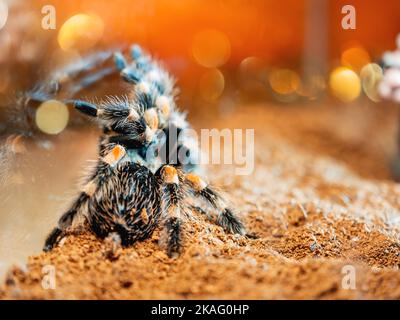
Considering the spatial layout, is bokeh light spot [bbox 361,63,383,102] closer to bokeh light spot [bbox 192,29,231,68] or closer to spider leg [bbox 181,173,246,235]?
bokeh light spot [bbox 192,29,231,68]

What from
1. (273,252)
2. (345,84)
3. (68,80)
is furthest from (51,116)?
Result: (345,84)

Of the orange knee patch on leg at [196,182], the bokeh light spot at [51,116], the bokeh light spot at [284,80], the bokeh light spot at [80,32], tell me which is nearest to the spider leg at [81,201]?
the orange knee patch on leg at [196,182]

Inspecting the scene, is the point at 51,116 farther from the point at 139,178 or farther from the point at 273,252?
the point at 273,252

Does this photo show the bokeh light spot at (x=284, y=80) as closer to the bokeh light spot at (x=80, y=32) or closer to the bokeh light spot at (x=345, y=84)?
the bokeh light spot at (x=345, y=84)
